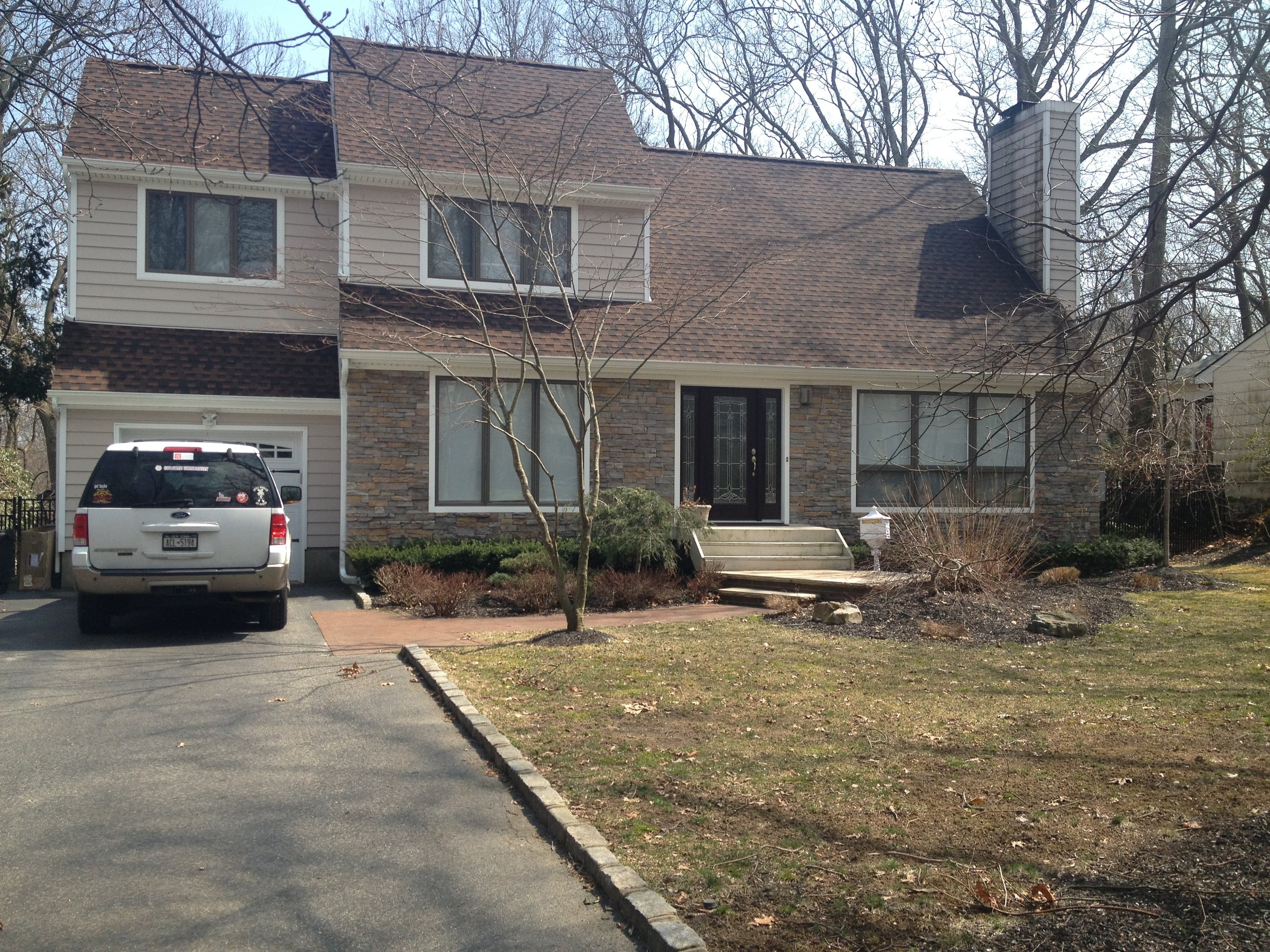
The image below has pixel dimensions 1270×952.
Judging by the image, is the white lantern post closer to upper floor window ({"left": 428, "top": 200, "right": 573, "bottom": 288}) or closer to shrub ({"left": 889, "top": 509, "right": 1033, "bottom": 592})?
shrub ({"left": 889, "top": 509, "right": 1033, "bottom": 592})

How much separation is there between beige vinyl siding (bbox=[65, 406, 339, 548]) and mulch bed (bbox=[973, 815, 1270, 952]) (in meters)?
14.6

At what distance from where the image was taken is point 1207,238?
7242 millimetres

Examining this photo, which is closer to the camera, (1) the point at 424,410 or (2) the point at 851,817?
(2) the point at 851,817

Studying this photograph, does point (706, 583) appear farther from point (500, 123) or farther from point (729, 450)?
point (500, 123)

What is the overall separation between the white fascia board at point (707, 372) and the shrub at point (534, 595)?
3383 mm

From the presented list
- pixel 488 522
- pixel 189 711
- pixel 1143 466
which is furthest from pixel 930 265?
pixel 189 711

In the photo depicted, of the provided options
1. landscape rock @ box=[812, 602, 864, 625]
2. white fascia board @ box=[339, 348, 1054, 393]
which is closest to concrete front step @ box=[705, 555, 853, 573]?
white fascia board @ box=[339, 348, 1054, 393]

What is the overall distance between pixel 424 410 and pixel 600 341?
289 cm

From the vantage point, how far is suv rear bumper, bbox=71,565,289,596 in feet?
35.4

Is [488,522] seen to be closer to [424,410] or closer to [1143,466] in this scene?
[424,410]

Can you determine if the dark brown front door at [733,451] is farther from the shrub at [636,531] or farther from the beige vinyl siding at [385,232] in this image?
the beige vinyl siding at [385,232]

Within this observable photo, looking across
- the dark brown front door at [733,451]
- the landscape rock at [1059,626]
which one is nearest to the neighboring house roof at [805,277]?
the dark brown front door at [733,451]

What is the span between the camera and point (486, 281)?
17.0m

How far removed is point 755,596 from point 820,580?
89 cm
